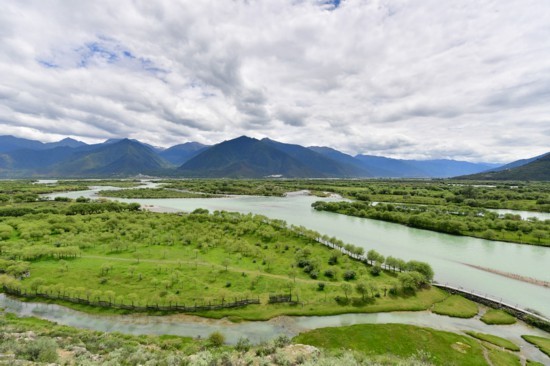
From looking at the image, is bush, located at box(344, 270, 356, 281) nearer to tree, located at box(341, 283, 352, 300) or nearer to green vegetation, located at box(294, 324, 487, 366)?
tree, located at box(341, 283, 352, 300)

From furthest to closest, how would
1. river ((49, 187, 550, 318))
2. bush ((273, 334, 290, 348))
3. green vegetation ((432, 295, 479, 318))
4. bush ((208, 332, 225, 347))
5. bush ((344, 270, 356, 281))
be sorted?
1. bush ((344, 270, 356, 281))
2. river ((49, 187, 550, 318))
3. green vegetation ((432, 295, 479, 318))
4. bush ((208, 332, 225, 347))
5. bush ((273, 334, 290, 348))

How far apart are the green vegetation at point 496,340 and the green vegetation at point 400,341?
2.60 m

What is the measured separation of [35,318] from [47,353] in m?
21.6

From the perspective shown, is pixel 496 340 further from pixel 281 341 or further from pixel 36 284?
pixel 36 284

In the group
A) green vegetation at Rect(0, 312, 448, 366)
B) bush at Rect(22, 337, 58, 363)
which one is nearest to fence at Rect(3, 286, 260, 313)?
green vegetation at Rect(0, 312, 448, 366)

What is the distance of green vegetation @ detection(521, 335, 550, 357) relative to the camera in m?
39.8

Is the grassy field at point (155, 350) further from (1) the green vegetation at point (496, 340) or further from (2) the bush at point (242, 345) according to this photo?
(1) the green vegetation at point (496, 340)

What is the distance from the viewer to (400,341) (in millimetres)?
41688

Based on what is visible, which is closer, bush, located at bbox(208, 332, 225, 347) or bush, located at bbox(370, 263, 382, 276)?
bush, located at bbox(208, 332, 225, 347)

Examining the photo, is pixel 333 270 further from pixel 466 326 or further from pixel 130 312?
pixel 130 312

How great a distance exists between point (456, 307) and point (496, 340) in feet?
30.6

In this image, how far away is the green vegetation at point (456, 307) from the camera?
49.5 metres

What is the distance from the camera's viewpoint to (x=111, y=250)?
3007 inches

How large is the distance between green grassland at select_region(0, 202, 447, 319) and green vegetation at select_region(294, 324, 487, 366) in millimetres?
6345
